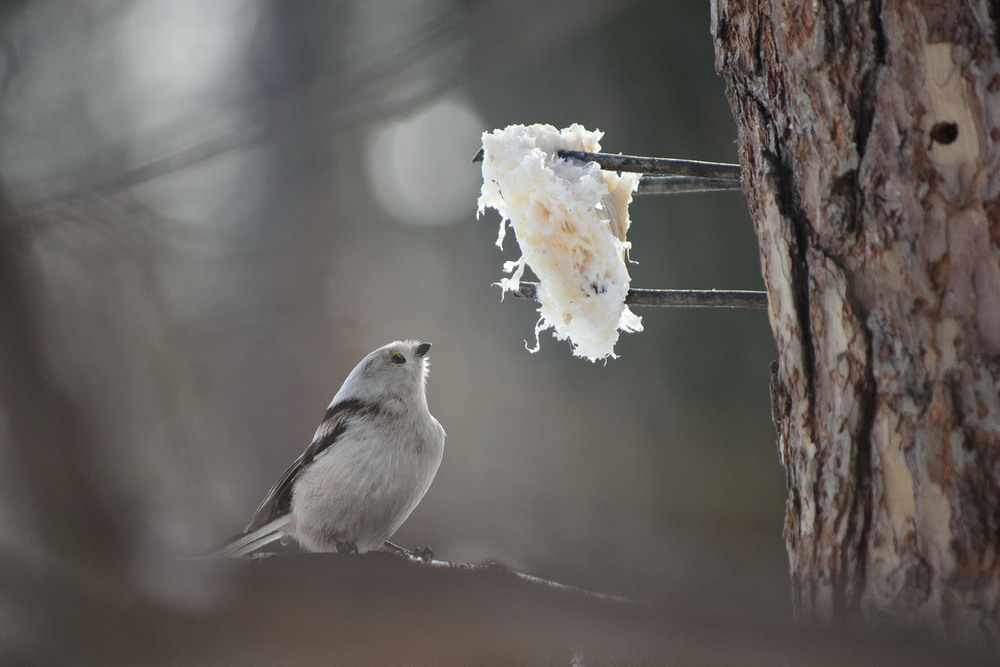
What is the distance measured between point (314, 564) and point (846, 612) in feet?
2.37

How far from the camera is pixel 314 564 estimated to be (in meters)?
0.48

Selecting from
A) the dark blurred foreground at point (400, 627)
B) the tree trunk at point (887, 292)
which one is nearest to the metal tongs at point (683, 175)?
the tree trunk at point (887, 292)

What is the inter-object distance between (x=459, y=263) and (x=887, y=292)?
353 centimetres

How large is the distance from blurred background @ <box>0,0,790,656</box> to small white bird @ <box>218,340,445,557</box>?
1.12m

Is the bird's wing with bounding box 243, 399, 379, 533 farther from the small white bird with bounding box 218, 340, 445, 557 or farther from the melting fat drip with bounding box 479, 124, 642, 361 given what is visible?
the melting fat drip with bounding box 479, 124, 642, 361

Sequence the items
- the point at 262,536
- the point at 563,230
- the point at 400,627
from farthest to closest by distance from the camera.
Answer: the point at 262,536, the point at 563,230, the point at 400,627

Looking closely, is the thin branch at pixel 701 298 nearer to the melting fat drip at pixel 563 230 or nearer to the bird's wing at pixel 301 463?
the melting fat drip at pixel 563 230

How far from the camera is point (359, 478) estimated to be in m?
1.94

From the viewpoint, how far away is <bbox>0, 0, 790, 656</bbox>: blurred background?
3.46m

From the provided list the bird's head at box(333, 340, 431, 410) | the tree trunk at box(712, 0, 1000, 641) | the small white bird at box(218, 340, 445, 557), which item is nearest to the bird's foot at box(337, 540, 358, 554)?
the small white bird at box(218, 340, 445, 557)

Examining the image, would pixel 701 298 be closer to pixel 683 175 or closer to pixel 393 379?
pixel 683 175

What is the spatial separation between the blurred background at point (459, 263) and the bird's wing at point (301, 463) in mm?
1078

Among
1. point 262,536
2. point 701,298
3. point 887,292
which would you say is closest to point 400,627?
point 887,292

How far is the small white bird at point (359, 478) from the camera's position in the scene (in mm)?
1940
